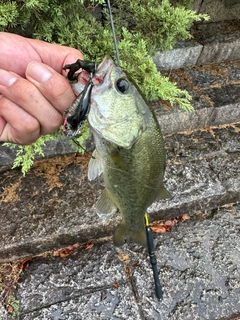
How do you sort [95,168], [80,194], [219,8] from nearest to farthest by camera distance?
[95,168] < [80,194] < [219,8]

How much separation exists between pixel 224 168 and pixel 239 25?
80.8 inches

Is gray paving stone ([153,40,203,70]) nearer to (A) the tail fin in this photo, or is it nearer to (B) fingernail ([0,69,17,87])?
(A) the tail fin

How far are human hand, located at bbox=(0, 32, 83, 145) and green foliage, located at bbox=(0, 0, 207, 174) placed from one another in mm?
837

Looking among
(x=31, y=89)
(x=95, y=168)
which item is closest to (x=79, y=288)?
(x=95, y=168)

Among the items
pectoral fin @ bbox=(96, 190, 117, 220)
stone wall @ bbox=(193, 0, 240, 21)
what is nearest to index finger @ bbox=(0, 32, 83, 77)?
pectoral fin @ bbox=(96, 190, 117, 220)

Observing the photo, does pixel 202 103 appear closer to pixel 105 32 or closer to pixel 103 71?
pixel 105 32

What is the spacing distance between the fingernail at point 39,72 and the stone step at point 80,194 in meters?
1.60

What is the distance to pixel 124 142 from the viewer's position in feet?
5.42

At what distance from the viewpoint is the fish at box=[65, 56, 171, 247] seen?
1524 millimetres

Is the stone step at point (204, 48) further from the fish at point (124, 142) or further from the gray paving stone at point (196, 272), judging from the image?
the fish at point (124, 142)

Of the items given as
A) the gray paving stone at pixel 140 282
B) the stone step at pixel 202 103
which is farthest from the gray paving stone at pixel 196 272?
the stone step at pixel 202 103

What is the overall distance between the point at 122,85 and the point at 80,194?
1797 mm

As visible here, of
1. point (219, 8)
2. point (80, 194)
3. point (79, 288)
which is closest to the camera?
point (79, 288)

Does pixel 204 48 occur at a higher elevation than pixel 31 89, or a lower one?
lower
